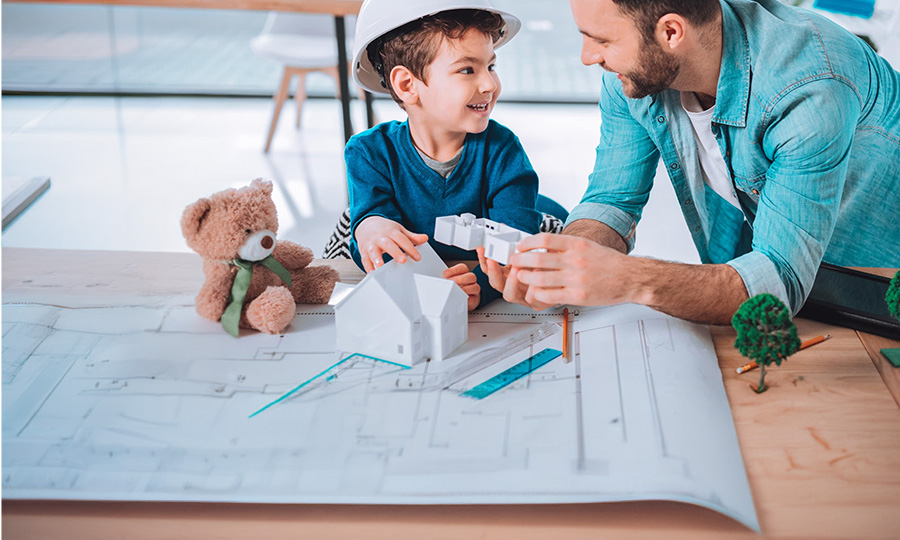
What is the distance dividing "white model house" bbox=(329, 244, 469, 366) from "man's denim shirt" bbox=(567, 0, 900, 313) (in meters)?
0.39

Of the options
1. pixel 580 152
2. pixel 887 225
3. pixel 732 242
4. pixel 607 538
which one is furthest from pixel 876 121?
pixel 580 152

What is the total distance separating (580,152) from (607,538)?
9.55 feet

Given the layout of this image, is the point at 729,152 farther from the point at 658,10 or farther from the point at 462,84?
the point at 462,84

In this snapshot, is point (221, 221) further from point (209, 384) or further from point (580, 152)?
point (580, 152)

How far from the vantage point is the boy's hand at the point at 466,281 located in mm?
1120

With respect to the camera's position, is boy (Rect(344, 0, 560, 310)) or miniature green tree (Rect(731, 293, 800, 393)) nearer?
miniature green tree (Rect(731, 293, 800, 393))

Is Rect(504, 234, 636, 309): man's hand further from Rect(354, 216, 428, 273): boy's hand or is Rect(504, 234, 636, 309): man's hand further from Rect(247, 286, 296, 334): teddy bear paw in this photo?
Rect(247, 286, 296, 334): teddy bear paw

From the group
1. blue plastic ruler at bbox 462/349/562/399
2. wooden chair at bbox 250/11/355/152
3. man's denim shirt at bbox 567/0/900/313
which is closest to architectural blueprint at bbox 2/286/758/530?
blue plastic ruler at bbox 462/349/562/399

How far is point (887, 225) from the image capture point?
1.35 meters

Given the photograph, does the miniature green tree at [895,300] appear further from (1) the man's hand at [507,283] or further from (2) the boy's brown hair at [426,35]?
(2) the boy's brown hair at [426,35]

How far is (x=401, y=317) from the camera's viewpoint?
0.97m

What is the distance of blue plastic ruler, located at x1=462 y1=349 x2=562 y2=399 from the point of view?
93 centimetres

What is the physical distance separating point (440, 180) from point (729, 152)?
46 cm

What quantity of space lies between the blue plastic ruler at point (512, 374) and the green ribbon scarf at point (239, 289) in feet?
1.12
